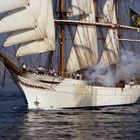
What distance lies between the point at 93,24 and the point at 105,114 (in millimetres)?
13774

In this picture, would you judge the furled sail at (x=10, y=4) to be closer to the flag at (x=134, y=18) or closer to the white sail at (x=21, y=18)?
the white sail at (x=21, y=18)

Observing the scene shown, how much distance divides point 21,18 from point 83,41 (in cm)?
1435

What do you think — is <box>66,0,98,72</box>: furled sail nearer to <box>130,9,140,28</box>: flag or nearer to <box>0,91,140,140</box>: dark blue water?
<box>130,9,140,28</box>: flag

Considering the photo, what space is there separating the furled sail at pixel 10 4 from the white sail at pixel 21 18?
3.09 feet

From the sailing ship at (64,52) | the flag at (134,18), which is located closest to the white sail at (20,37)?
the sailing ship at (64,52)

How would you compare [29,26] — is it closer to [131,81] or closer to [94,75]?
[94,75]

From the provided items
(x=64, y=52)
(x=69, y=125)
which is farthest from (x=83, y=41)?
(x=69, y=125)

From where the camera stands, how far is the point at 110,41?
7369cm

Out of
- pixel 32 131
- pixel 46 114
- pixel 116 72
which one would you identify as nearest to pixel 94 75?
pixel 116 72

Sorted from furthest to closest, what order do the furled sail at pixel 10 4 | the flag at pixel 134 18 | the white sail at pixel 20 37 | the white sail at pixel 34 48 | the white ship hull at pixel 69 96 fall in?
1. the flag at pixel 134 18
2. the white ship hull at pixel 69 96
3. the white sail at pixel 34 48
4. the white sail at pixel 20 37
5. the furled sail at pixel 10 4

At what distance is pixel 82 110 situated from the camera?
5841cm

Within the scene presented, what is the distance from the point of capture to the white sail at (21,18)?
52969 millimetres

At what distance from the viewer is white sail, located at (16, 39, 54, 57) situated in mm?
56250

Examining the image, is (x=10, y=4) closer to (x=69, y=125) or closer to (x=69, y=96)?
(x=69, y=96)
